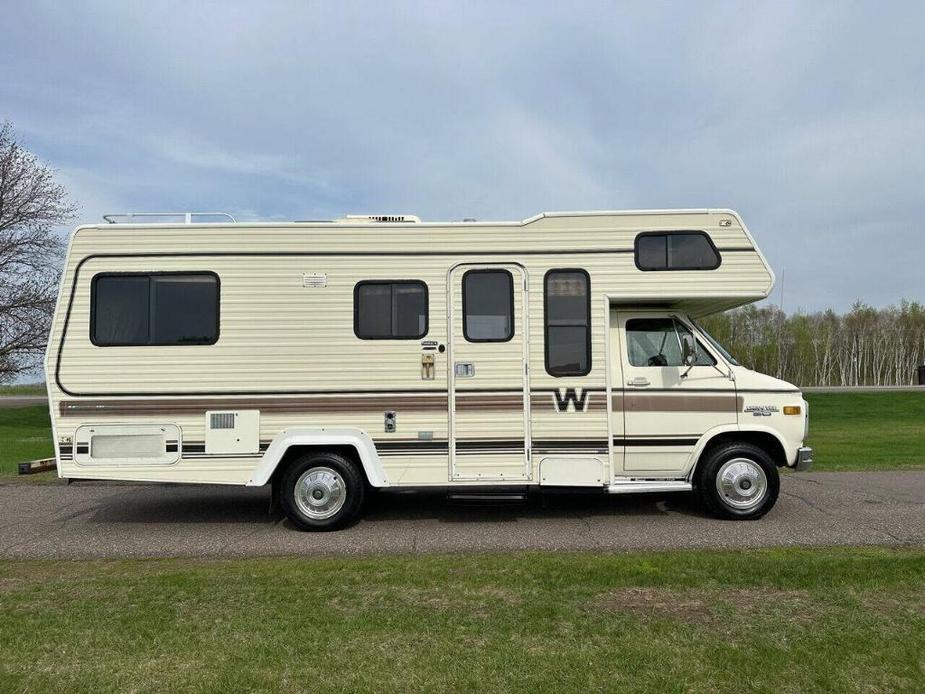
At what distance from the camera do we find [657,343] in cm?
702

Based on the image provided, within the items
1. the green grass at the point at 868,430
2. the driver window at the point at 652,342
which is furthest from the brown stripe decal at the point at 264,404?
the green grass at the point at 868,430

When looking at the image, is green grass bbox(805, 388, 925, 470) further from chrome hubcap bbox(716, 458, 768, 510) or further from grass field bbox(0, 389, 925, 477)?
chrome hubcap bbox(716, 458, 768, 510)

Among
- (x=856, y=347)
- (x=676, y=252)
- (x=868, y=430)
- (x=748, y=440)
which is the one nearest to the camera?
(x=676, y=252)

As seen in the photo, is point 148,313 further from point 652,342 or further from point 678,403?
point 678,403

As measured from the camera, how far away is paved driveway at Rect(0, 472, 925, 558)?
6195mm

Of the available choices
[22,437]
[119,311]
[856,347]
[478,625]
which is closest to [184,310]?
[119,311]

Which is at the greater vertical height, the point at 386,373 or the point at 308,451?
the point at 386,373

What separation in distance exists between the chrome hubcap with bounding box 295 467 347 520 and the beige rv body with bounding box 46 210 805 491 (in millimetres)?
317

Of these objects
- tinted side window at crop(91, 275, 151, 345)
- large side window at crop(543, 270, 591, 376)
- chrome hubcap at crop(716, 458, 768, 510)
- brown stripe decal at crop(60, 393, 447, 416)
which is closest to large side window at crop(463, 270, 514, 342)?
large side window at crop(543, 270, 591, 376)

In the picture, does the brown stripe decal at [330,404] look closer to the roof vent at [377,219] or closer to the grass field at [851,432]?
the roof vent at [377,219]

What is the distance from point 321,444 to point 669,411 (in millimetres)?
3591

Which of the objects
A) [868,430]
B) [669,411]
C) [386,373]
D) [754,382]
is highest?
[386,373]

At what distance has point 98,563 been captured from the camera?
19.0 feet

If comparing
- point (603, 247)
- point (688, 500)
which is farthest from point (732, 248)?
point (688, 500)
